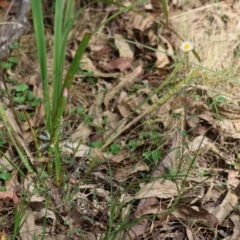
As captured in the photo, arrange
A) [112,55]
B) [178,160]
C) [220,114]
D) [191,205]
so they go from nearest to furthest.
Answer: [191,205], [178,160], [220,114], [112,55]

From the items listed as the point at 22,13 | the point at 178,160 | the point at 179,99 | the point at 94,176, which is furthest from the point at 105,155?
the point at 22,13

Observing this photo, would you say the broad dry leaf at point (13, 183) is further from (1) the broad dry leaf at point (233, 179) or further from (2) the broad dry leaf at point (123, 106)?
(1) the broad dry leaf at point (233, 179)

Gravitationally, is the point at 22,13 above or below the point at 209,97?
above

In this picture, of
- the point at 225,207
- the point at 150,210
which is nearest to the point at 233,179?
the point at 225,207

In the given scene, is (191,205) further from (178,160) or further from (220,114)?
(220,114)

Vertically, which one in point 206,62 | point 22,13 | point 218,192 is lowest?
point 218,192

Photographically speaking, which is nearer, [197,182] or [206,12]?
[197,182]

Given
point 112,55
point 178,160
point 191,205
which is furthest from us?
point 112,55

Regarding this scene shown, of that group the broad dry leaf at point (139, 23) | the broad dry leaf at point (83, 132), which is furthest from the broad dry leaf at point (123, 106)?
the broad dry leaf at point (139, 23)
